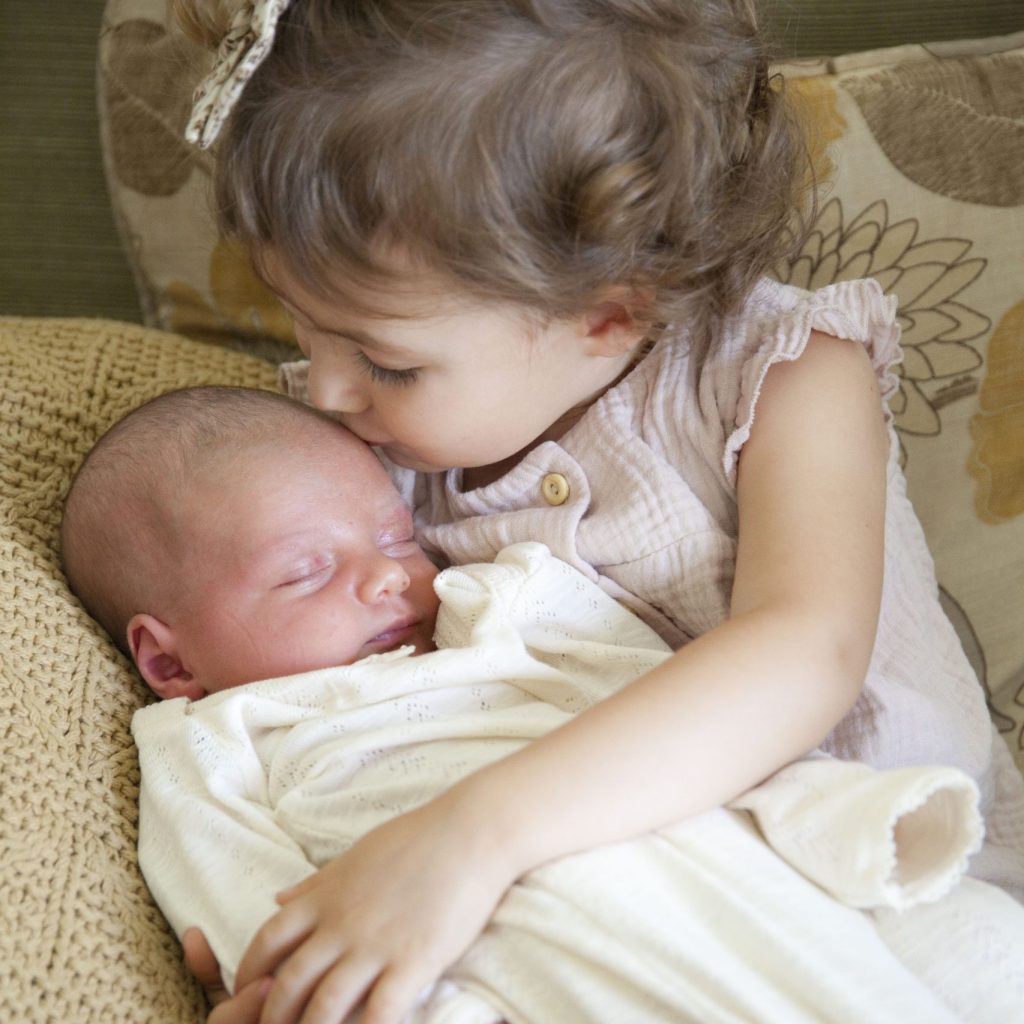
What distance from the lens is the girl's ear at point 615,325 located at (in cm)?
99

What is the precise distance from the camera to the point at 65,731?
38.5 inches

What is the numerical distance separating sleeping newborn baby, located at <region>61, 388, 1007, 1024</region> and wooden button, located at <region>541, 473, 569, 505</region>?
6 centimetres

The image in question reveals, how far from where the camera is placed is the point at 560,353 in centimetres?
101

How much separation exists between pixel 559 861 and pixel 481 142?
1.63 ft

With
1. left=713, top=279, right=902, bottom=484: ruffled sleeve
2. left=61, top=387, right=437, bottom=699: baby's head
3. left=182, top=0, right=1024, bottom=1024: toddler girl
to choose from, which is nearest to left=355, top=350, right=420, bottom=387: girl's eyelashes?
left=182, top=0, right=1024, bottom=1024: toddler girl

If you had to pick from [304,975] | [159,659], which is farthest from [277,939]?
[159,659]

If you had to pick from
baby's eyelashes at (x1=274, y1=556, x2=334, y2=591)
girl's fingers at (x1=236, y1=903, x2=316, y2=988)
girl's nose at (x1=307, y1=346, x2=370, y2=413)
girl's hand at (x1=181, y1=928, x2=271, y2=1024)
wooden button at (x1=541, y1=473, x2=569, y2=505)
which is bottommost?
girl's hand at (x1=181, y1=928, x2=271, y2=1024)

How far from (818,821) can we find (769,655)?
0.12 m

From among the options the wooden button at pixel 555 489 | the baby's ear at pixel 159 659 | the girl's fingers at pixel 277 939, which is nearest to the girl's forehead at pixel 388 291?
the wooden button at pixel 555 489

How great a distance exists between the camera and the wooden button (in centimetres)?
107

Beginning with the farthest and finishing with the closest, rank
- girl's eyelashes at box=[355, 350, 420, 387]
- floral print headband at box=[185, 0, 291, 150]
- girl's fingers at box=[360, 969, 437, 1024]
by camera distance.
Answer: girl's eyelashes at box=[355, 350, 420, 387], floral print headband at box=[185, 0, 291, 150], girl's fingers at box=[360, 969, 437, 1024]

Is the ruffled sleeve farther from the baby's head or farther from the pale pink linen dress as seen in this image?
the baby's head

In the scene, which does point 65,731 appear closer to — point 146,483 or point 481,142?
point 146,483

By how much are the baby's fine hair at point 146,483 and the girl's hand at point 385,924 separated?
0.37 meters
